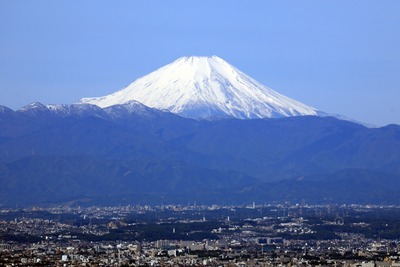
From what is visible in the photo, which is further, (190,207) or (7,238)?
(190,207)

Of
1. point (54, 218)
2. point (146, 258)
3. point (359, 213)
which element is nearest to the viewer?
point (146, 258)

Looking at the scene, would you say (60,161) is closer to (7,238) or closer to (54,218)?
(54,218)

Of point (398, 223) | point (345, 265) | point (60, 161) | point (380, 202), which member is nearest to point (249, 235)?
point (398, 223)

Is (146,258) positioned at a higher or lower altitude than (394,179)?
lower

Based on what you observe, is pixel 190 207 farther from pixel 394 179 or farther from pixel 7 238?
pixel 7 238

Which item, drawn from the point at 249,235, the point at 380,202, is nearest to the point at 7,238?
the point at 249,235

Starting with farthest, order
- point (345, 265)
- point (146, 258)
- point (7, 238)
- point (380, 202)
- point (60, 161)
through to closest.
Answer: point (60, 161) → point (380, 202) → point (7, 238) → point (146, 258) → point (345, 265)
